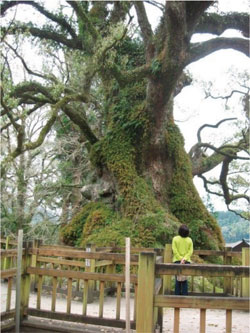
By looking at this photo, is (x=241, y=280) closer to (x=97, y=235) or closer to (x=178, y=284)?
(x=178, y=284)

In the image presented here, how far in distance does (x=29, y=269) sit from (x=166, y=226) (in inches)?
208

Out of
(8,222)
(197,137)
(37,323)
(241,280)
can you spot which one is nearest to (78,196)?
(8,222)

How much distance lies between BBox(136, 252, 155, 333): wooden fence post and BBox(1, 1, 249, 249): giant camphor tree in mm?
6205

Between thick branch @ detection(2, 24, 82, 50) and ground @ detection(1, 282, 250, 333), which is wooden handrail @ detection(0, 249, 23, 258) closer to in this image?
ground @ detection(1, 282, 250, 333)

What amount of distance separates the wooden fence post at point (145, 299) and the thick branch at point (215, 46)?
25.1 ft

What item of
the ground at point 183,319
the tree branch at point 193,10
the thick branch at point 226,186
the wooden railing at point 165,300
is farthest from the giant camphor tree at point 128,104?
the wooden railing at point 165,300

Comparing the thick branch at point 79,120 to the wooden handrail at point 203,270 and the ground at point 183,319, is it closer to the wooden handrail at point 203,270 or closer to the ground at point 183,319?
the ground at point 183,319

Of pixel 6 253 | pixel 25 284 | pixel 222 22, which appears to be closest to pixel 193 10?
pixel 222 22

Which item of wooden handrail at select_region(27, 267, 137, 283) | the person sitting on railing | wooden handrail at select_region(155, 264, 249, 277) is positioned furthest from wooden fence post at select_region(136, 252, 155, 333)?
the person sitting on railing

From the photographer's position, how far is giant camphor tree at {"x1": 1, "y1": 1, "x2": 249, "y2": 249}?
9922mm

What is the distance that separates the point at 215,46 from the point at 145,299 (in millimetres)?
8760

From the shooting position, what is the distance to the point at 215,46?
425 inches

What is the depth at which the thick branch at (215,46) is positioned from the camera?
1045cm

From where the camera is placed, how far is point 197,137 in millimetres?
16141
